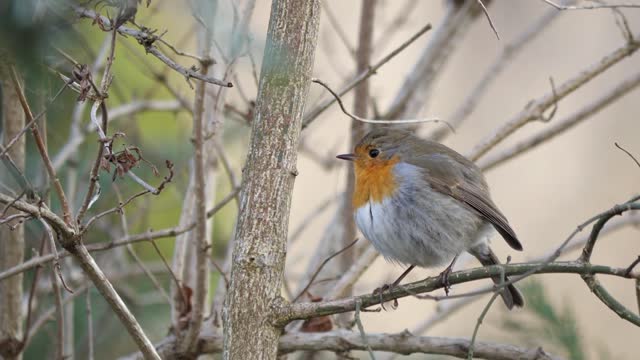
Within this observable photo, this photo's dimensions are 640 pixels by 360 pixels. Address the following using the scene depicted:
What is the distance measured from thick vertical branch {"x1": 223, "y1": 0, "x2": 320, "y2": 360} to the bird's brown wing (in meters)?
1.13

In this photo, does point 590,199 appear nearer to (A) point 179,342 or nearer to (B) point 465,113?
(B) point 465,113

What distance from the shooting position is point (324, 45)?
4344 millimetres

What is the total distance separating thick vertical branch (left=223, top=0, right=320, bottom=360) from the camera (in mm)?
2047

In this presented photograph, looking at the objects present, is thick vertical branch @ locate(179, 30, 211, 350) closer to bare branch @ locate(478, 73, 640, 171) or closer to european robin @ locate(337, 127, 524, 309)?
european robin @ locate(337, 127, 524, 309)

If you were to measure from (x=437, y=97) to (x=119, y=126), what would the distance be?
3.86 meters

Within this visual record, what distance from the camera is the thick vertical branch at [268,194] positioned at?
205 centimetres

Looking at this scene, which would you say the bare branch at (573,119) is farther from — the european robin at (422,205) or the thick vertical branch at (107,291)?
the thick vertical branch at (107,291)

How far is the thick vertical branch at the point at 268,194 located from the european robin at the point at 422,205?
0.91 meters

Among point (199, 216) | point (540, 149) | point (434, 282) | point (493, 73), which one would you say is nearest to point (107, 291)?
point (199, 216)

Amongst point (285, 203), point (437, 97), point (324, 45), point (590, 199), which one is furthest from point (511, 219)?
point (285, 203)

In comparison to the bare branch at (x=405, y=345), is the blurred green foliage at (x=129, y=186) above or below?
above

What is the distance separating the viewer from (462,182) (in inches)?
123

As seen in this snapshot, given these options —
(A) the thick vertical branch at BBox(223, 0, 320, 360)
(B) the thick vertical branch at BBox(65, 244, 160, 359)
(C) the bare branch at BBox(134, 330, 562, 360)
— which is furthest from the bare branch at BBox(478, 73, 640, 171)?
(B) the thick vertical branch at BBox(65, 244, 160, 359)

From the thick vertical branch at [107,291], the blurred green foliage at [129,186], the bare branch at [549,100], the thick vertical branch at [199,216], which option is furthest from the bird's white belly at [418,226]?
the thick vertical branch at [107,291]
